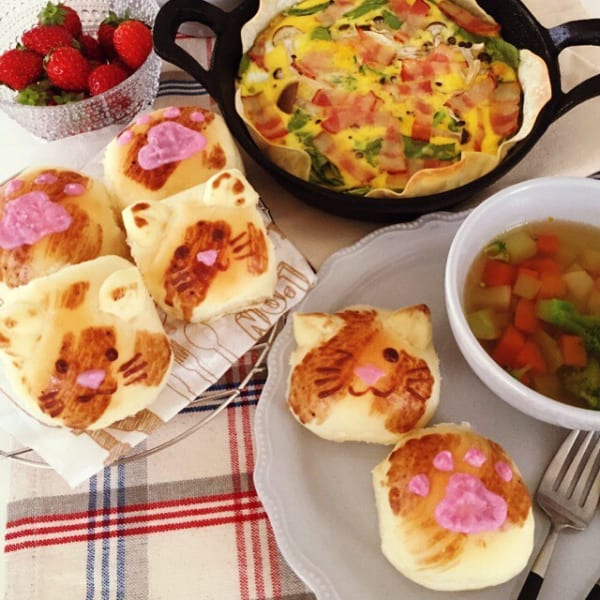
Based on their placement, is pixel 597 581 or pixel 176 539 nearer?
pixel 597 581

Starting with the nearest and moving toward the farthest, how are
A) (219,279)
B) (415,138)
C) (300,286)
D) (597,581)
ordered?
1. (597,581)
2. (219,279)
3. (300,286)
4. (415,138)

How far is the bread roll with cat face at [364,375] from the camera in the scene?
1.00 meters

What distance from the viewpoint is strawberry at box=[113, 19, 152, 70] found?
4.45 feet

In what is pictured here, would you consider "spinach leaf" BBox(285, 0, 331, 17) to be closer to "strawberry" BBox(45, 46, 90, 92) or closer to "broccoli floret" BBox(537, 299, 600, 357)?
"strawberry" BBox(45, 46, 90, 92)

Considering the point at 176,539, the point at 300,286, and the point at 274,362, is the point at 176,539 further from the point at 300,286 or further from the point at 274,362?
the point at 300,286

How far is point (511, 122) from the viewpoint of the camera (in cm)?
133

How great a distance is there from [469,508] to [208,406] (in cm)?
47

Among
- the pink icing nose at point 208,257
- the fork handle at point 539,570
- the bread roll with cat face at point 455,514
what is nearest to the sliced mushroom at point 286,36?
the pink icing nose at point 208,257

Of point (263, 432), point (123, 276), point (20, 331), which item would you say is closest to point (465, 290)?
point (263, 432)

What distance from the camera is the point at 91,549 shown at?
1061 millimetres

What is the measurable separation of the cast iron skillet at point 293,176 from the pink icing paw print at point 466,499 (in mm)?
453

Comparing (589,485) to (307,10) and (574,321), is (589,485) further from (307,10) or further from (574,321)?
(307,10)

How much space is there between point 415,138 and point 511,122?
193mm

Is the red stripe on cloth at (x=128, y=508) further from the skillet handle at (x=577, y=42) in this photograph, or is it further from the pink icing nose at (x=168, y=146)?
the skillet handle at (x=577, y=42)
